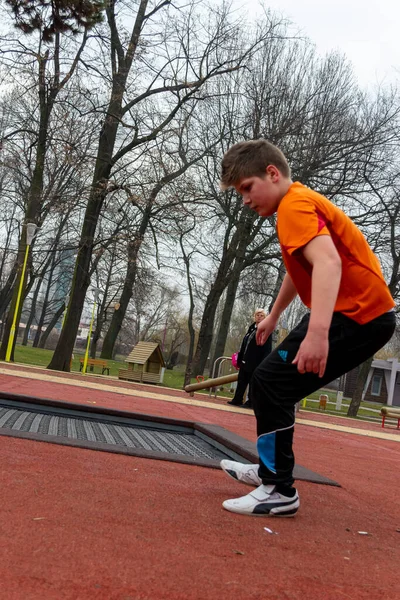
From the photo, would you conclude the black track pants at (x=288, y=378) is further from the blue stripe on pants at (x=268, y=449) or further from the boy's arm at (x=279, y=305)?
the boy's arm at (x=279, y=305)

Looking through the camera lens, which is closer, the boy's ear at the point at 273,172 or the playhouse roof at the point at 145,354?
the boy's ear at the point at 273,172

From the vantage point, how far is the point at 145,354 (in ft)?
71.2

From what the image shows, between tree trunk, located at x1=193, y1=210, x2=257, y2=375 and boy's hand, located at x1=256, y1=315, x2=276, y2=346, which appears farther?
tree trunk, located at x1=193, y1=210, x2=257, y2=375

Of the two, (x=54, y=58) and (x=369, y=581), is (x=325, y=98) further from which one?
(x=369, y=581)

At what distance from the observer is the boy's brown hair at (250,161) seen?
3.05 meters

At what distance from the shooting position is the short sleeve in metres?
2.71

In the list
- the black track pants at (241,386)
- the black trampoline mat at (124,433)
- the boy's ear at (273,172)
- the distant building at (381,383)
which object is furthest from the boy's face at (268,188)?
the distant building at (381,383)

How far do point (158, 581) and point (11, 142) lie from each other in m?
18.7

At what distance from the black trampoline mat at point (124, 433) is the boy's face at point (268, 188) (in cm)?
169

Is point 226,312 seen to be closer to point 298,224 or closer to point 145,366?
point 145,366

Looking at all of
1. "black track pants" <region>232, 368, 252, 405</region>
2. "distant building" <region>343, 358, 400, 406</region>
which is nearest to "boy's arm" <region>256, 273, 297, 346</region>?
"black track pants" <region>232, 368, 252, 405</region>

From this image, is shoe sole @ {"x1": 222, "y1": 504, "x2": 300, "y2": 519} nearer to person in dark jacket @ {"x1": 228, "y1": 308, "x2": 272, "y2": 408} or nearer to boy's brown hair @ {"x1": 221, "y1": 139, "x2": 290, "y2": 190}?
boy's brown hair @ {"x1": 221, "y1": 139, "x2": 290, "y2": 190}

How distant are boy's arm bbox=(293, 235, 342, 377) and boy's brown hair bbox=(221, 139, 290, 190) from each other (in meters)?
0.54

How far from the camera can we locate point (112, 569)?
1803 mm
